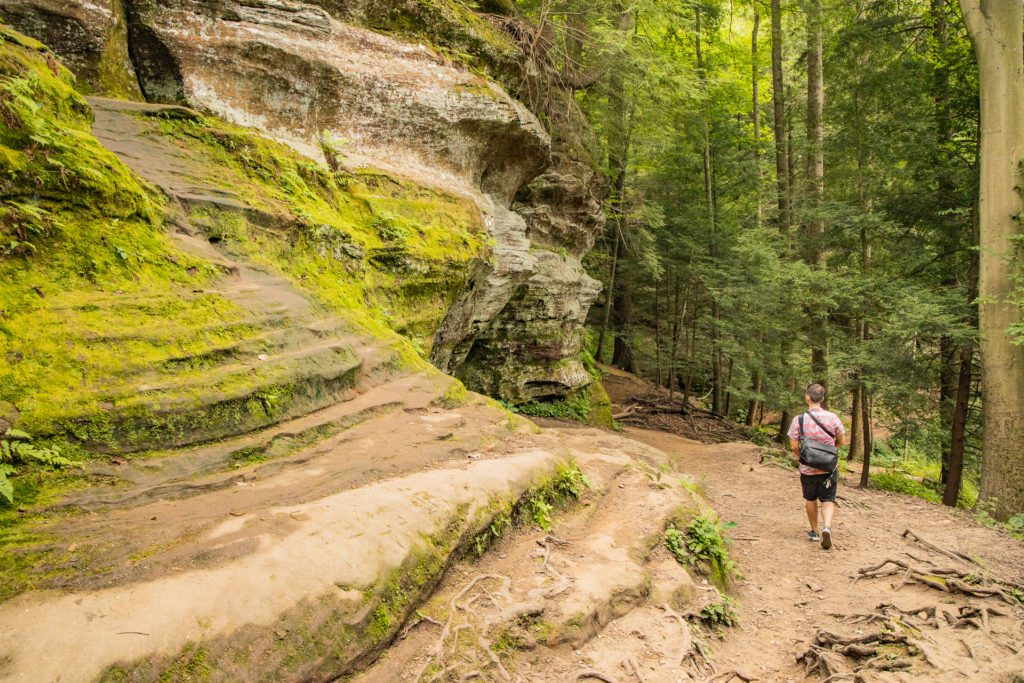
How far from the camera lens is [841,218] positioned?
12805 mm

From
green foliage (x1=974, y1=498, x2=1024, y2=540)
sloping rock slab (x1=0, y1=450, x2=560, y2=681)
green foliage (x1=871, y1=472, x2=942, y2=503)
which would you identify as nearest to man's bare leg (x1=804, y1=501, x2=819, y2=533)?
green foliage (x1=974, y1=498, x2=1024, y2=540)

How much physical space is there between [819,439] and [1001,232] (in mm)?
5785

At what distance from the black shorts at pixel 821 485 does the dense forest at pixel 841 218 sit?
3595 mm

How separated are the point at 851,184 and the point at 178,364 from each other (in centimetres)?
1686

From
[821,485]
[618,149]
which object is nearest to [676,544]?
[821,485]

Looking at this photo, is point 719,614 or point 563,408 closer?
point 719,614

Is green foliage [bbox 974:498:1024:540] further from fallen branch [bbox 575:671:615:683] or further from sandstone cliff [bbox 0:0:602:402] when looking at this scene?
sandstone cliff [bbox 0:0:602:402]

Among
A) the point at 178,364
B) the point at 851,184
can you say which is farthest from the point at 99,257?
the point at 851,184

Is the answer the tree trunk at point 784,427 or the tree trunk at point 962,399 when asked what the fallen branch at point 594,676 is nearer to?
the tree trunk at point 962,399

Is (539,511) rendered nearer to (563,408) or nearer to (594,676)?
(594,676)

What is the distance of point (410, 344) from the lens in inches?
282

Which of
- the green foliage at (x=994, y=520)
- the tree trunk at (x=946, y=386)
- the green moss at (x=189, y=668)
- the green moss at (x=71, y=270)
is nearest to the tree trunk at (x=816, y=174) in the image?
the tree trunk at (x=946, y=386)

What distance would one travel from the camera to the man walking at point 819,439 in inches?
273

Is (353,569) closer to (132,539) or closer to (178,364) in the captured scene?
(132,539)
